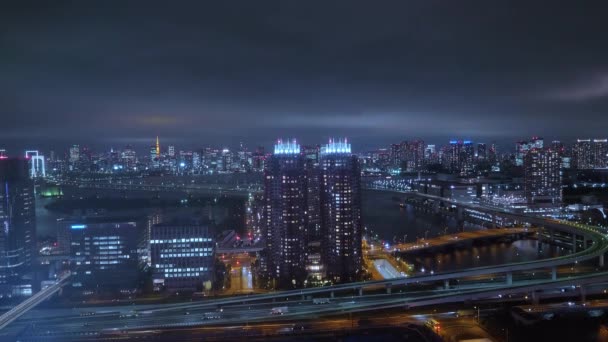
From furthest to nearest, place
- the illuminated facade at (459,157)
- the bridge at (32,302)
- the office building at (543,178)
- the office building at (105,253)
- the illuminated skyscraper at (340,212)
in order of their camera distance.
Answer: the illuminated facade at (459,157) < the office building at (543,178) < the illuminated skyscraper at (340,212) < the office building at (105,253) < the bridge at (32,302)

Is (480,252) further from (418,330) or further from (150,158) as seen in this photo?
(150,158)

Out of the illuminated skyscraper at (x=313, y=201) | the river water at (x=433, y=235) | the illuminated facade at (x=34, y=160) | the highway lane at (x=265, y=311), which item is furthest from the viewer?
the river water at (x=433, y=235)

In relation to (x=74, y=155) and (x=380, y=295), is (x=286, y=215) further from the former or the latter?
(x=74, y=155)

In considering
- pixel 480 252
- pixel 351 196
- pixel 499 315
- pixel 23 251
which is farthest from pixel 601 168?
pixel 23 251

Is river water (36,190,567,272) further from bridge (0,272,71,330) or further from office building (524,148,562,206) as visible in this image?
bridge (0,272,71,330)

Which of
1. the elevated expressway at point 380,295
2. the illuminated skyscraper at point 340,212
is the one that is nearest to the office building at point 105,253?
the elevated expressway at point 380,295

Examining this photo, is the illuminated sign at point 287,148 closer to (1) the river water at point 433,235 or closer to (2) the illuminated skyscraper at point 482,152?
(1) the river water at point 433,235
